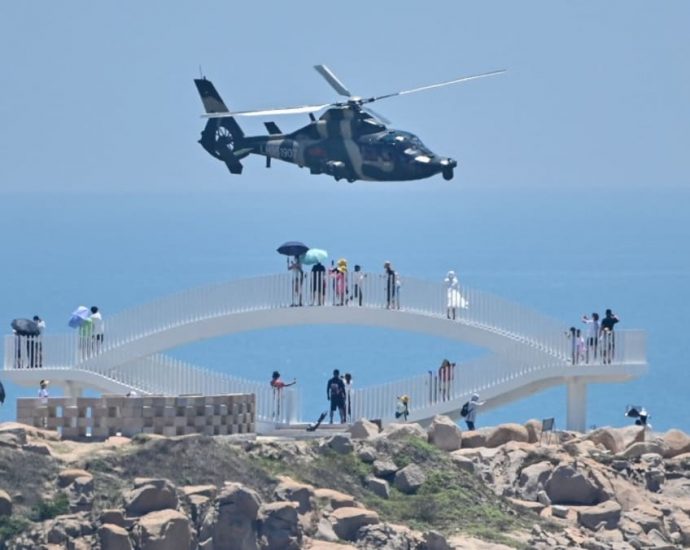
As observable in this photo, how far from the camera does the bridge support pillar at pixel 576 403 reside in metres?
75.8

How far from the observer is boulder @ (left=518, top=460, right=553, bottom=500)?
68.4 m

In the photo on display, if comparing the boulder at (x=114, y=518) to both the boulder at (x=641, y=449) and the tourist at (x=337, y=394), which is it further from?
the tourist at (x=337, y=394)

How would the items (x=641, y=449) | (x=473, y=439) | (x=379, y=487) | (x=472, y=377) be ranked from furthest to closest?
(x=472, y=377), (x=641, y=449), (x=473, y=439), (x=379, y=487)

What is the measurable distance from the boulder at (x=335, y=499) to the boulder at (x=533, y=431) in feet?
25.2

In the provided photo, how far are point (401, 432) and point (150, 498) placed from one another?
7982 mm

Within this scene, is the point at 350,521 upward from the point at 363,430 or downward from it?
downward

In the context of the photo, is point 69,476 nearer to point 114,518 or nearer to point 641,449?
point 114,518

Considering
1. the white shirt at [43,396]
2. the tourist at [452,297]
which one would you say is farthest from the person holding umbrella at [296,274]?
the white shirt at [43,396]

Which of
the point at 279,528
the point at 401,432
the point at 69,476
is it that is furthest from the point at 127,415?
the point at 279,528

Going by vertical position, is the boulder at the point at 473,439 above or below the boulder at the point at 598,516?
above

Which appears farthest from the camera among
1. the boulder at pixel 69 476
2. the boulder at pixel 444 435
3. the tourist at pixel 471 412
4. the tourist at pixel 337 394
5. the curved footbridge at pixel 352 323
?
the curved footbridge at pixel 352 323

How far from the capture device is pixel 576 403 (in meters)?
75.9

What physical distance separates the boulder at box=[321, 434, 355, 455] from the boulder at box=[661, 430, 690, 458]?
7591 mm

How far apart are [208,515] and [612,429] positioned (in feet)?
42.1
